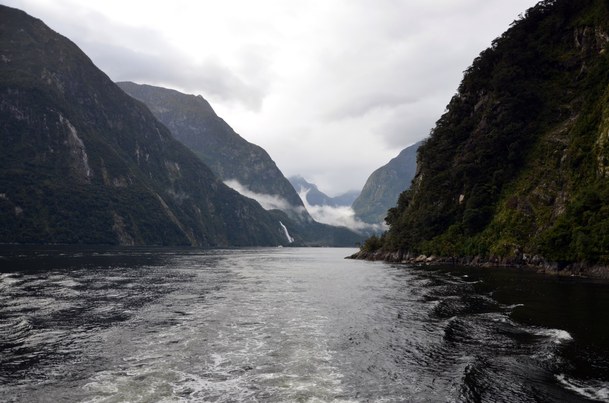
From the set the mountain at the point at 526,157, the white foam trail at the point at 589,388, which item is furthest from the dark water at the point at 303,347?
the mountain at the point at 526,157

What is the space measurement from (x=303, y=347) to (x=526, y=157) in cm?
11559

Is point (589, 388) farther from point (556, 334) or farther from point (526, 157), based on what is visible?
point (526, 157)

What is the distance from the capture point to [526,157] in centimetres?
12019

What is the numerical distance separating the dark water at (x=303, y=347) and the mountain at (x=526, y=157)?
117 feet

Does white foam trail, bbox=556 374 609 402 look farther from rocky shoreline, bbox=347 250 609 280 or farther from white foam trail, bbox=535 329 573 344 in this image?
rocky shoreline, bbox=347 250 609 280

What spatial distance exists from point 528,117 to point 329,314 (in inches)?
4725

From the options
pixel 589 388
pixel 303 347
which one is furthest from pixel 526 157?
pixel 589 388

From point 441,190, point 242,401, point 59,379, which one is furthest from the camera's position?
point 441,190

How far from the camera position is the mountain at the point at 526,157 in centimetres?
8075

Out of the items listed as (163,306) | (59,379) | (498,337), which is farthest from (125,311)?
A: (498,337)

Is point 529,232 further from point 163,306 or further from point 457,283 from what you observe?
point 163,306

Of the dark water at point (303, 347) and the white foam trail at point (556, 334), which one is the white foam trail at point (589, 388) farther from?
the white foam trail at point (556, 334)

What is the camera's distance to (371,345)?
2770 cm

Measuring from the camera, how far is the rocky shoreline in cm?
6944
